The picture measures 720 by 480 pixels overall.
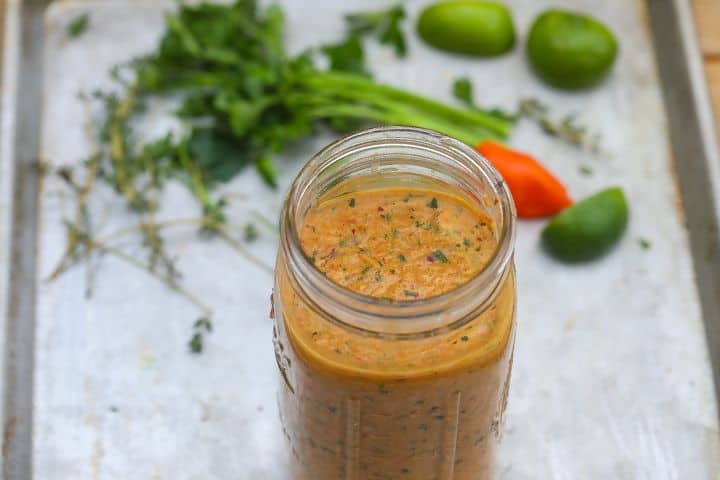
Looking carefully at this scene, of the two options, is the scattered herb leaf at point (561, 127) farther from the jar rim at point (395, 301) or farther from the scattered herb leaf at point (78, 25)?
the scattered herb leaf at point (78, 25)

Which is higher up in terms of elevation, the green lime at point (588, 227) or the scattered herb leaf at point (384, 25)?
the scattered herb leaf at point (384, 25)

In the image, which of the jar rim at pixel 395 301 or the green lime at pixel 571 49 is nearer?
the jar rim at pixel 395 301

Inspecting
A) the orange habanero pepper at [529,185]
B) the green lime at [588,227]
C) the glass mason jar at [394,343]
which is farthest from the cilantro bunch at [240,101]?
the glass mason jar at [394,343]

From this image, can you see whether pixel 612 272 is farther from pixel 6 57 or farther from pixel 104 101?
pixel 6 57

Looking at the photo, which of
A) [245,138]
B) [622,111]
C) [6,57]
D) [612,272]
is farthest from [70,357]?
[622,111]

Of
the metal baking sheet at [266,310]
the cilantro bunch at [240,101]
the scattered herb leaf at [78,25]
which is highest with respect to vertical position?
the scattered herb leaf at [78,25]

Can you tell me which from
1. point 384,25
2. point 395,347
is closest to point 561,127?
point 384,25
